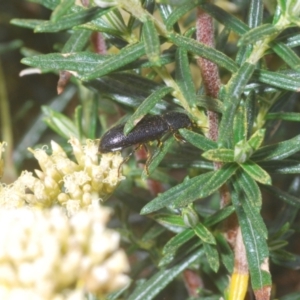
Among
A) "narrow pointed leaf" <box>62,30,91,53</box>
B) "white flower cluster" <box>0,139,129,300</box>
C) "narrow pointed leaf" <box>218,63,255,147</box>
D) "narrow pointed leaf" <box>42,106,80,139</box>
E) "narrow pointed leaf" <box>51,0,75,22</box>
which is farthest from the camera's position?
"narrow pointed leaf" <box>42,106,80,139</box>

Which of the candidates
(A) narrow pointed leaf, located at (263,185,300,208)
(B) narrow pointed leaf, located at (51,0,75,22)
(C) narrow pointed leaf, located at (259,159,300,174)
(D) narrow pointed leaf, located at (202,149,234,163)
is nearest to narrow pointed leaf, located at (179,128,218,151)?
(D) narrow pointed leaf, located at (202,149,234,163)

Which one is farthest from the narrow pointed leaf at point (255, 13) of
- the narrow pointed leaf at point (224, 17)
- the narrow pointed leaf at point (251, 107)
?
the narrow pointed leaf at point (251, 107)

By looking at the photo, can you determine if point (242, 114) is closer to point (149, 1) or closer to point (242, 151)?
point (242, 151)

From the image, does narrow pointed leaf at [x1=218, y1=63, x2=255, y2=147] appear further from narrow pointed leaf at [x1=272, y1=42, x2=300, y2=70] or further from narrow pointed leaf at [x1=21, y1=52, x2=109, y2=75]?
narrow pointed leaf at [x1=21, y1=52, x2=109, y2=75]

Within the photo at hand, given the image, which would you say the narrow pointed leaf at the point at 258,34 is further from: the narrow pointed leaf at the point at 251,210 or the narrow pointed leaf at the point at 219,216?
the narrow pointed leaf at the point at 219,216

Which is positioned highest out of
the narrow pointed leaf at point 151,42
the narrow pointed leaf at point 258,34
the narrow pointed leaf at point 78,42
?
the narrow pointed leaf at point 78,42

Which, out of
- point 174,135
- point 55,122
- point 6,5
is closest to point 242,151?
point 174,135
